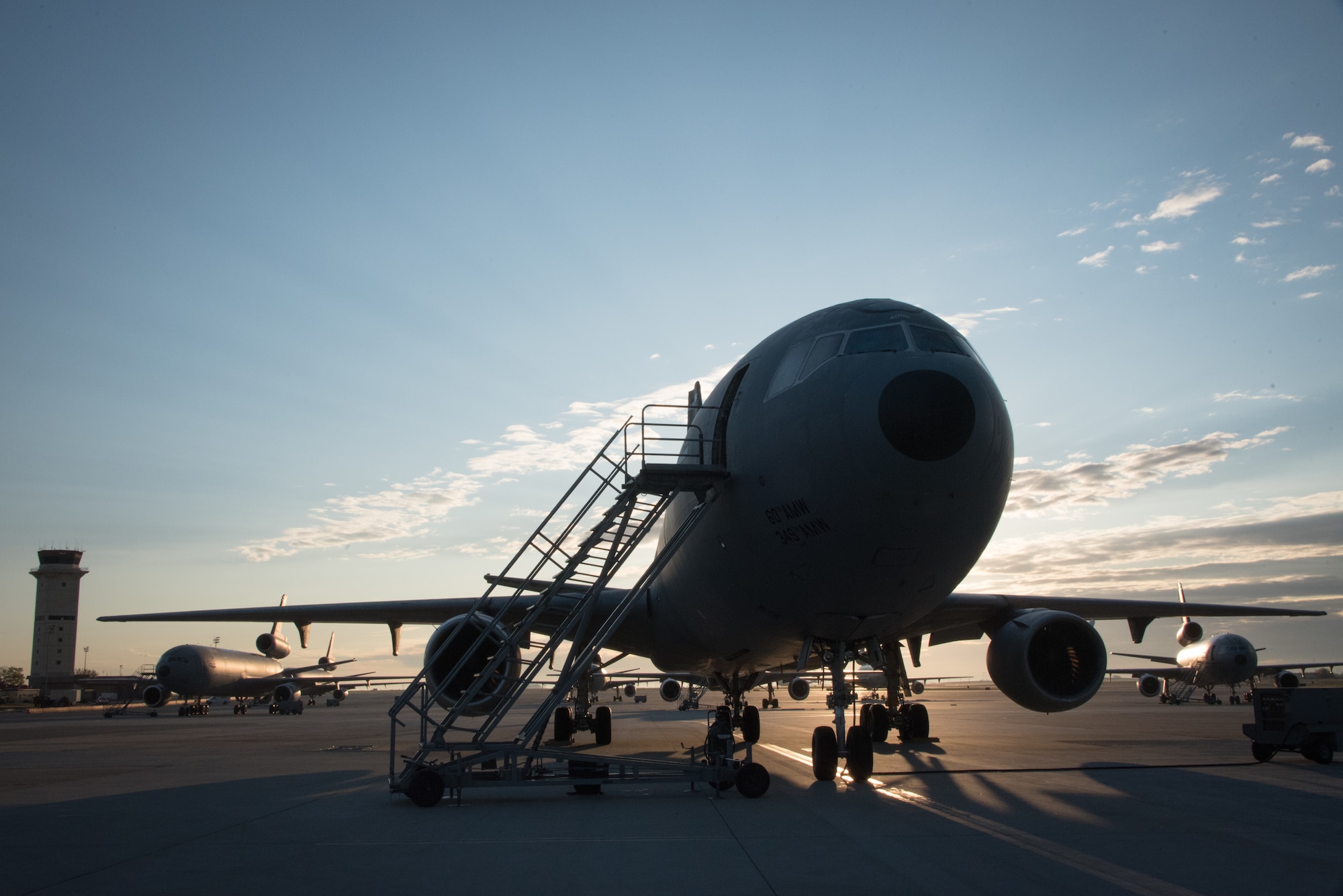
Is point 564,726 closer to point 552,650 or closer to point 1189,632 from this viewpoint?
point 552,650

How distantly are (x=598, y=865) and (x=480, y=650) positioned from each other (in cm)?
756

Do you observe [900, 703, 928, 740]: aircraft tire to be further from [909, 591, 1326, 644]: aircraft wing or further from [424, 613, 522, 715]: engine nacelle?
[424, 613, 522, 715]: engine nacelle

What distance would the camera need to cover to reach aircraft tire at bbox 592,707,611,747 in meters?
20.6

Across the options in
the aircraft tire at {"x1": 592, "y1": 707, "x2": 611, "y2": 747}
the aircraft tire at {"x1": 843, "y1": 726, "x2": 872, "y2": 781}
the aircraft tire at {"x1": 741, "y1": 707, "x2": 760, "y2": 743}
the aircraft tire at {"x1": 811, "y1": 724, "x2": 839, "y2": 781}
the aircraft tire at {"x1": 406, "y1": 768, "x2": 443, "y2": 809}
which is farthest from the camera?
the aircraft tire at {"x1": 592, "y1": 707, "x2": 611, "y2": 747}

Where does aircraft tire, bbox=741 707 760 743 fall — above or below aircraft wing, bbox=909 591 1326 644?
below

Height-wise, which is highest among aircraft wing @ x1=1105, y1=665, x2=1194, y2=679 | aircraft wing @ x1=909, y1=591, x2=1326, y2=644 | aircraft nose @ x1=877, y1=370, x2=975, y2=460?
aircraft nose @ x1=877, y1=370, x2=975, y2=460

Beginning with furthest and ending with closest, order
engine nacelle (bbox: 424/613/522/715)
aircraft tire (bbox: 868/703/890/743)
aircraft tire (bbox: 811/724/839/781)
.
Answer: aircraft tire (bbox: 868/703/890/743) < engine nacelle (bbox: 424/613/522/715) < aircraft tire (bbox: 811/724/839/781)

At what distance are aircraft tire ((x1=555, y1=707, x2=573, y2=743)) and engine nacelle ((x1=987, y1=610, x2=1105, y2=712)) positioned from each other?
33.9 feet

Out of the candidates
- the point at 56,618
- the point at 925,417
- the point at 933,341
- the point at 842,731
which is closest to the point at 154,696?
the point at 842,731

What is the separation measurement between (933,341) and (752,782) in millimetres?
5559

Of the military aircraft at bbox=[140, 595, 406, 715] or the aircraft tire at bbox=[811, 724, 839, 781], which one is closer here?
→ the aircraft tire at bbox=[811, 724, 839, 781]

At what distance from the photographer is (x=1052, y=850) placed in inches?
280

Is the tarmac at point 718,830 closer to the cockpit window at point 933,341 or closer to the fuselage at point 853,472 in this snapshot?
the fuselage at point 853,472

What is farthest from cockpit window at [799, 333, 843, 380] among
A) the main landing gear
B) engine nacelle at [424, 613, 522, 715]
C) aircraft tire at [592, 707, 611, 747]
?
aircraft tire at [592, 707, 611, 747]
